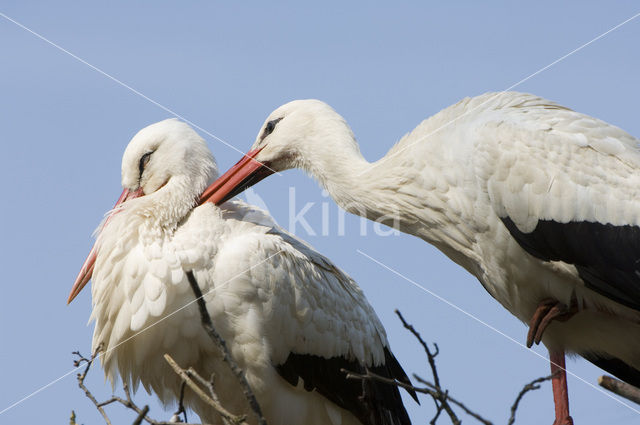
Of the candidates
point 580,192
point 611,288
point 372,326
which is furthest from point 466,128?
point 372,326

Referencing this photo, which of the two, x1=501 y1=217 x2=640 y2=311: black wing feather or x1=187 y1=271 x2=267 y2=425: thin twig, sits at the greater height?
x1=501 y1=217 x2=640 y2=311: black wing feather

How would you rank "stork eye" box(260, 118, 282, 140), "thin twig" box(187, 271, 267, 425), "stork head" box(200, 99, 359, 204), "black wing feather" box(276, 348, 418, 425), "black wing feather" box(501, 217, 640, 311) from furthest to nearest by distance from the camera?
1. "stork eye" box(260, 118, 282, 140)
2. "stork head" box(200, 99, 359, 204)
3. "black wing feather" box(276, 348, 418, 425)
4. "black wing feather" box(501, 217, 640, 311)
5. "thin twig" box(187, 271, 267, 425)

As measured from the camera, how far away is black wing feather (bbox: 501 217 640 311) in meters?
3.51

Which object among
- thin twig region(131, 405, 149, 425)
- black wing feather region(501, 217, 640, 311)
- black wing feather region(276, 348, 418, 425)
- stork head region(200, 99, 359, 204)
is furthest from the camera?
stork head region(200, 99, 359, 204)

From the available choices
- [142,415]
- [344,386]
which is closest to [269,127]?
[344,386]

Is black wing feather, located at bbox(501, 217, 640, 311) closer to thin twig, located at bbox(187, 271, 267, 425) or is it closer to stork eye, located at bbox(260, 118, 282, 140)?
stork eye, located at bbox(260, 118, 282, 140)

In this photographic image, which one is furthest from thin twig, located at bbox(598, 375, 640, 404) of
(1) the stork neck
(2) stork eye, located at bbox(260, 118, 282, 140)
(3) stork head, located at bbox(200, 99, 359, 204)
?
(2) stork eye, located at bbox(260, 118, 282, 140)

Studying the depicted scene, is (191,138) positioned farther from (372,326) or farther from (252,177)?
(372,326)

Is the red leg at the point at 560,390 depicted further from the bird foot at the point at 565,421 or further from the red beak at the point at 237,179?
the red beak at the point at 237,179

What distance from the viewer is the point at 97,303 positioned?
3902 mm

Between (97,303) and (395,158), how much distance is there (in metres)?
1.39

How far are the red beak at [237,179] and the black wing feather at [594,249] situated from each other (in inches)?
48.9

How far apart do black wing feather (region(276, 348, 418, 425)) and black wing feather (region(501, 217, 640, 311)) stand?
92 centimetres

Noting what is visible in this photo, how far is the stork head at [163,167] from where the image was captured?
13.6 feet
